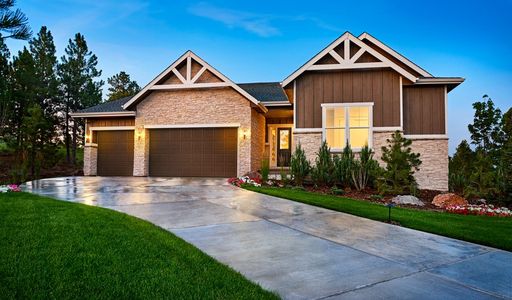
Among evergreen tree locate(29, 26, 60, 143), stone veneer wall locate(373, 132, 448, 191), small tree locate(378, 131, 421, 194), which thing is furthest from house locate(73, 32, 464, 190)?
evergreen tree locate(29, 26, 60, 143)

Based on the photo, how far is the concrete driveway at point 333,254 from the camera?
2.93 meters

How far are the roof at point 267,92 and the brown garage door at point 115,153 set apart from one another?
7.02 meters

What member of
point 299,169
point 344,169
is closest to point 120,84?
point 299,169

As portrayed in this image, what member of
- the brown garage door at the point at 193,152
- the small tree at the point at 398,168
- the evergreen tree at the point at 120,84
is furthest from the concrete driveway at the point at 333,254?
the evergreen tree at the point at 120,84

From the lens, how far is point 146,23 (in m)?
25.5

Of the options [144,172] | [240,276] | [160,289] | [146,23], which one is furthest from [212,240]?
[146,23]

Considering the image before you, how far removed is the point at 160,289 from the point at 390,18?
29041mm

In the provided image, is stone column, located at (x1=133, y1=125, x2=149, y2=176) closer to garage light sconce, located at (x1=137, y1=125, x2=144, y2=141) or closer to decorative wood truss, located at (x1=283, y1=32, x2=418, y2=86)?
garage light sconce, located at (x1=137, y1=125, x2=144, y2=141)

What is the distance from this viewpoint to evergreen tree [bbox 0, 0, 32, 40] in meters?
4.50

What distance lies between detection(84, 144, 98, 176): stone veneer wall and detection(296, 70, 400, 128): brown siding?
36.6 feet

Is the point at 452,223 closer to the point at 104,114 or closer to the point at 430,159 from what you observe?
the point at 430,159

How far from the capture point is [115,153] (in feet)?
54.9

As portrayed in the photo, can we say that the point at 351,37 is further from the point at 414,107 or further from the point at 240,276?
the point at 240,276

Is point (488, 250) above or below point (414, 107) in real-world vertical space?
below
